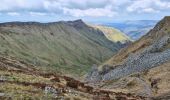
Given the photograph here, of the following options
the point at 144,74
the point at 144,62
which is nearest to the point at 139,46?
the point at 144,62

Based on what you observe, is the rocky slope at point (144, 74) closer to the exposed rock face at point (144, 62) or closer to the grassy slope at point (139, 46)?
the exposed rock face at point (144, 62)

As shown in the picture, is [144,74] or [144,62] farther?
Result: [144,62]

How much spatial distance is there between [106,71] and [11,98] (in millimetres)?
80395

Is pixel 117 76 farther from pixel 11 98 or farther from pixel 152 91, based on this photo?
pixel 11 98

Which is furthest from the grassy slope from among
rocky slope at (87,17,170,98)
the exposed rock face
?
the exposed rock face

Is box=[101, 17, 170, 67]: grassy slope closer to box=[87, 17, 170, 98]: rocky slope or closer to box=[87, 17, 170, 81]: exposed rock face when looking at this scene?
box=[87, 17, 170, 98]: rocky slope

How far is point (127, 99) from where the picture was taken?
148ft

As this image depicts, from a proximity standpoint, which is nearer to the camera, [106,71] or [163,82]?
[163,82]

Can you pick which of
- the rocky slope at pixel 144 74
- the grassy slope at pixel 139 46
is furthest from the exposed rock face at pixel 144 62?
the grassy slope at pixel 139 46

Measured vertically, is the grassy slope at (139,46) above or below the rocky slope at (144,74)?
above

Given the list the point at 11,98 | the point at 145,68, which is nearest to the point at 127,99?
the point at 11,98

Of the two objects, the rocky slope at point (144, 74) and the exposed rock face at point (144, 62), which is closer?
the rocky slope at point (144, 74)

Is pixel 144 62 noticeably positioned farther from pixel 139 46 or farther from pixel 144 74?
pixel 139 46

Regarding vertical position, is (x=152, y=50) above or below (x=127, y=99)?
above
